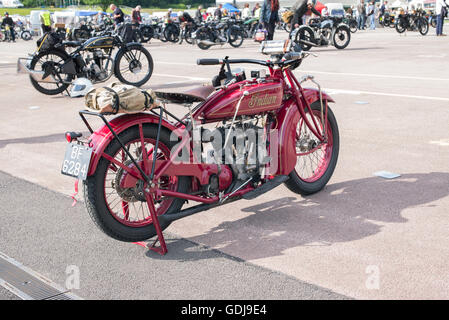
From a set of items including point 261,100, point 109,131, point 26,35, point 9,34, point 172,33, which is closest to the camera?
point 109,131

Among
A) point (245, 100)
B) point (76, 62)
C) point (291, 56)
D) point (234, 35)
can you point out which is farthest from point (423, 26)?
point (245, 100)

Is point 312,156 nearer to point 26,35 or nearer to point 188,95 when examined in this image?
point 188,95

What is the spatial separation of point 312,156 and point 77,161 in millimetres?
2488

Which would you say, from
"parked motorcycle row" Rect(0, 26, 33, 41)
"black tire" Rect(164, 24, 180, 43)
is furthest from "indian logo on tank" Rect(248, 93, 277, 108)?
"parked motorcycle row" Rect(0, 26, 33, 41)

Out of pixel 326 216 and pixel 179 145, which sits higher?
pixel 179 145

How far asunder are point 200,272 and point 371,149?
11.0ft

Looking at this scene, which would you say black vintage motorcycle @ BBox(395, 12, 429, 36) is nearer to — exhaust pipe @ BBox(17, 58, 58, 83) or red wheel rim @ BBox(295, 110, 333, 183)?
exhaust pipe @ BBox(17, 58, 58, 83)

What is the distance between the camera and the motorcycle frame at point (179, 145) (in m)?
3.54

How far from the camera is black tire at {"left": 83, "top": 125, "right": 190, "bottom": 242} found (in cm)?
349

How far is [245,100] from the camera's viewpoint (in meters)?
3.98

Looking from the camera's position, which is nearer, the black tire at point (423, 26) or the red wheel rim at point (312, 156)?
the red wheel rim at point (312, 156)

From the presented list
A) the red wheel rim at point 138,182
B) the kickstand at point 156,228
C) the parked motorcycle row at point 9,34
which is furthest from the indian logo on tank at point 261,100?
the parked motorcycle row at point 9,34

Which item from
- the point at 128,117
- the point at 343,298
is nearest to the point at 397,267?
the point at 343,298

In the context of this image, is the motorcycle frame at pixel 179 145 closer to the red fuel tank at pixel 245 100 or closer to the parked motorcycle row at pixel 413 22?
the red fuel tank at pixel 245 100
